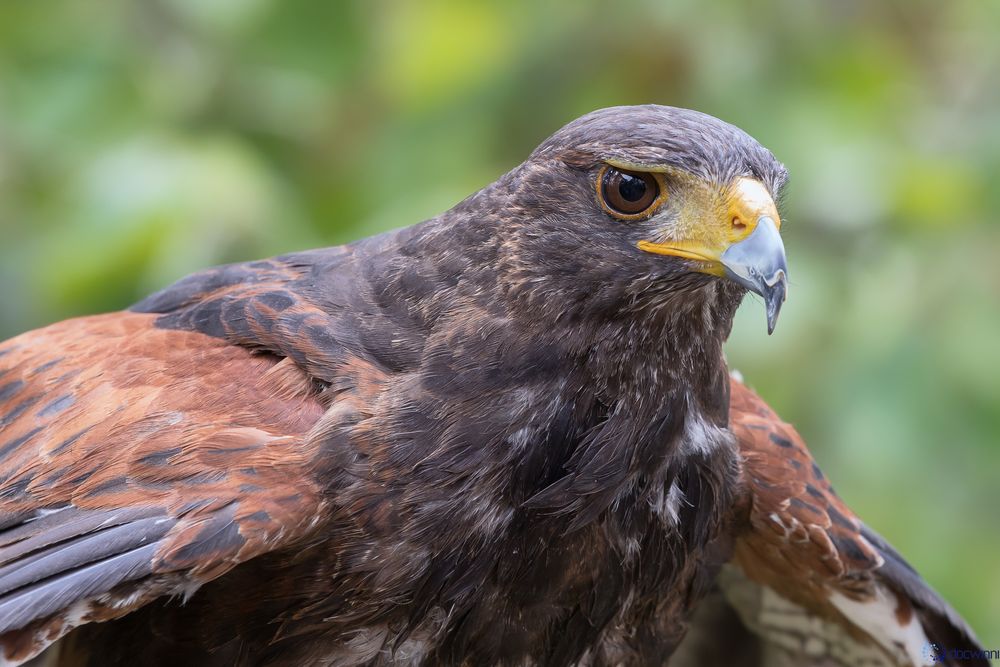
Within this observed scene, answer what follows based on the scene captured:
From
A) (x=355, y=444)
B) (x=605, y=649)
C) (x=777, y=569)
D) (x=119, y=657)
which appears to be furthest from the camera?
(x=777, y=569)

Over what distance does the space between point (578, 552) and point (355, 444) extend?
0.73 metres

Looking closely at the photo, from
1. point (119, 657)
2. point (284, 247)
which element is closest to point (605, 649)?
point (119, 657)

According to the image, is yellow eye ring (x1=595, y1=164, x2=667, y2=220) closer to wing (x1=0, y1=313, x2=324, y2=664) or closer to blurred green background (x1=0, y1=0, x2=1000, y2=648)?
wing (x1=0, y1=313, x2=324, y2=664)

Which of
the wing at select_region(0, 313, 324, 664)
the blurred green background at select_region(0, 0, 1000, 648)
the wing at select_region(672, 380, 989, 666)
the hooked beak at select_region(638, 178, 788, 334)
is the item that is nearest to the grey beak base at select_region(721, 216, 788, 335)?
the hooked beak at select_region(638, 178, 788, 334)

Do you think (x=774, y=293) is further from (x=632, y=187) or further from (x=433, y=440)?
(x=433, y=440)

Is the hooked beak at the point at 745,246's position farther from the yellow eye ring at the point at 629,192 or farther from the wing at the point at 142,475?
the wing at the point at 142,475

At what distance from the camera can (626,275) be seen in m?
3.51

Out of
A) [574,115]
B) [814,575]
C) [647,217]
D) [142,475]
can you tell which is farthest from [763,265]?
[574,115]

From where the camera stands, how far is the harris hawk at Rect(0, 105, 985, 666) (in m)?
3.34

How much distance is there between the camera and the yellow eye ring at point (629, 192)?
3.50 meters

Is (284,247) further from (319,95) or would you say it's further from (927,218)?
(927,218)

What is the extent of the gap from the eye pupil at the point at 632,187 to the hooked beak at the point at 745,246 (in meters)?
0.13

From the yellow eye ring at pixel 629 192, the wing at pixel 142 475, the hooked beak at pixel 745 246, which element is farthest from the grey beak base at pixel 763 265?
the wing at pixel 142 475

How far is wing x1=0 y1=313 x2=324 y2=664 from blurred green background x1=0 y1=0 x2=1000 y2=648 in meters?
1.62
